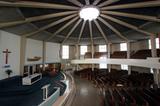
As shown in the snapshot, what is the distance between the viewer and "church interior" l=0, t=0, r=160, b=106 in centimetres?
696

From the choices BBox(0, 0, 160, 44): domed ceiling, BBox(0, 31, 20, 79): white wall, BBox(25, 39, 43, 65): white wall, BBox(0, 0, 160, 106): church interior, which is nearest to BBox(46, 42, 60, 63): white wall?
BBox(0, 0, 160, 106): church interior

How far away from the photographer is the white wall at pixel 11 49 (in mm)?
9672

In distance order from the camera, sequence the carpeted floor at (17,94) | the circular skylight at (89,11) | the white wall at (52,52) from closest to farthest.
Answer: the carpeted floor at (17,94) < the circular skylight at (89,11) < the white wall at (52,52)

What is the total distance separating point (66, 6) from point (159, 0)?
5379mm

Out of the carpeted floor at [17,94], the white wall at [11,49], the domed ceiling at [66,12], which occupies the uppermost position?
the domed ceiling at [66,12]

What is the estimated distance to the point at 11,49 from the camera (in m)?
10.8

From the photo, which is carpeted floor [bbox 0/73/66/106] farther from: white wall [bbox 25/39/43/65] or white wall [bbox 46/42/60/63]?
white wall [bbox 46/42/60/63]

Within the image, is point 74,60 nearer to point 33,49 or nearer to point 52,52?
point 52,52

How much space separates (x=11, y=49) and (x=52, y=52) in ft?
23.8

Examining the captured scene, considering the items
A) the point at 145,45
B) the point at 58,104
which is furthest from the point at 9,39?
the point at 145,45

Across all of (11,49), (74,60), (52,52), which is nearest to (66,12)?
(11,49)

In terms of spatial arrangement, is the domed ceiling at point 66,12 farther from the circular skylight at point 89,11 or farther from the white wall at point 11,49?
the white wall at point 11,49

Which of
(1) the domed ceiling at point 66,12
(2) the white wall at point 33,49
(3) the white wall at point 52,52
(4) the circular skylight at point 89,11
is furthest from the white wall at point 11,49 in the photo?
(4) the circular skylight at point 89,11

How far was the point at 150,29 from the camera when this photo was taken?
1102cm
